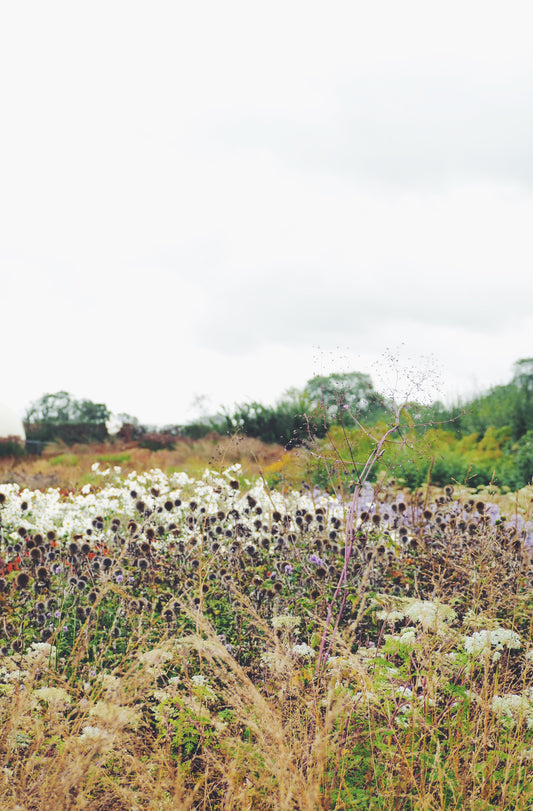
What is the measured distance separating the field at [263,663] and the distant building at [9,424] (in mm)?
19636

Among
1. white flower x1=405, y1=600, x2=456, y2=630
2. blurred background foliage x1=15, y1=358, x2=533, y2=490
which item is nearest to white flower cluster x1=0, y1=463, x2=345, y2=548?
blurred background foliage x1=15, y1=358, x2=533, y2=490

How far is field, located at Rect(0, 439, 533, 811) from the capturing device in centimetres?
238

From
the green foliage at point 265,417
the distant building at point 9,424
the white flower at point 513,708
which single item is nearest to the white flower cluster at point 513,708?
the white flower at point 513,708

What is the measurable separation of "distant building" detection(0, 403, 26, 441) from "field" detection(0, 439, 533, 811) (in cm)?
1964

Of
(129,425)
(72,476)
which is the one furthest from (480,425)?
(129,425)

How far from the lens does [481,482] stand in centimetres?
1021

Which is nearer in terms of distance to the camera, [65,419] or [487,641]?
[487,641]

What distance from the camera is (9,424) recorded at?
82.0ft

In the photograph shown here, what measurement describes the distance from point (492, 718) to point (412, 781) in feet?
2.06

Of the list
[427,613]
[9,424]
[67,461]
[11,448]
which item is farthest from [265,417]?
[427,613]

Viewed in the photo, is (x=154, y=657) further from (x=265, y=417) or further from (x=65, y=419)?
(x=65, y=419)

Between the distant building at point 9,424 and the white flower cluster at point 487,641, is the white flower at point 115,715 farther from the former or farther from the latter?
the distant building at point 9,424

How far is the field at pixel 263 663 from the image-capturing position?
7.79 ft

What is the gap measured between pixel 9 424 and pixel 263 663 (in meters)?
23.7
